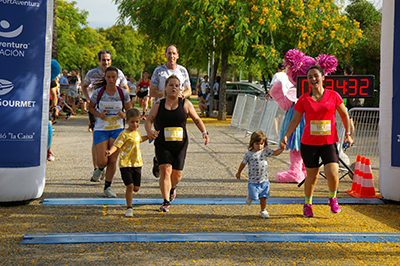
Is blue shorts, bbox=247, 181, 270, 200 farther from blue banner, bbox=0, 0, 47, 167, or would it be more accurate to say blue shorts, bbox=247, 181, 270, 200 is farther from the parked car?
the parked car

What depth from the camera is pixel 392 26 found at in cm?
723

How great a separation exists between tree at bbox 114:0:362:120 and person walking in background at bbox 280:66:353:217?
39.9ft

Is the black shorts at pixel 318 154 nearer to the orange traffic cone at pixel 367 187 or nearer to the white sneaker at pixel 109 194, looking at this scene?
the orange traffic cone at pixel 367 187

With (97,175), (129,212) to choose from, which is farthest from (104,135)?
(129,212)

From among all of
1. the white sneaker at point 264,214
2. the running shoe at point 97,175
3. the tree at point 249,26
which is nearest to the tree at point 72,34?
the tree at point 249,26

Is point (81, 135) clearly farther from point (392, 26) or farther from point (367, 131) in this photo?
point (392, 26)

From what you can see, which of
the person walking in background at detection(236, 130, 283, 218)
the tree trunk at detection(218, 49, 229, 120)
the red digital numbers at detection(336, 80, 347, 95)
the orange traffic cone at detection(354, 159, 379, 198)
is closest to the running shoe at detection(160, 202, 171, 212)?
the person walking in background at detection(236, 130, 283, 218)

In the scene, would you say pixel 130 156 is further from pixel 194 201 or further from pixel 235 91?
pixel 235 91

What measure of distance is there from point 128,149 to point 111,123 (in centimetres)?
111

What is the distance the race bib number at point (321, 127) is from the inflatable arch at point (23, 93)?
11.8 feet

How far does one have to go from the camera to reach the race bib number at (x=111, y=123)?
740cm

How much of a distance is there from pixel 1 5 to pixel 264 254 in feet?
14.7

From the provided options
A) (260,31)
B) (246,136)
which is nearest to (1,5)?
(246,136)

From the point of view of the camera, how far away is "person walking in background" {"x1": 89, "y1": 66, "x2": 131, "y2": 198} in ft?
24.2
